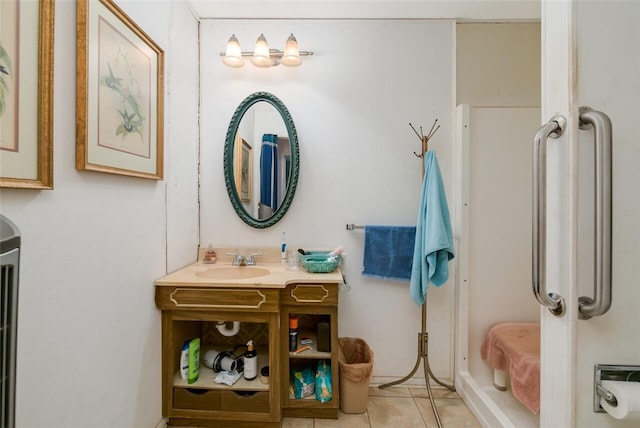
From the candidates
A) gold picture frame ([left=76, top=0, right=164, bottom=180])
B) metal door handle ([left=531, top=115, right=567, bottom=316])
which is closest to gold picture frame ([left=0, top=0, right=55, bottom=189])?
gold picture frame ([left=76, top=0, right=164, bottom=180])

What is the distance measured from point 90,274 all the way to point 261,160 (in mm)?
1165

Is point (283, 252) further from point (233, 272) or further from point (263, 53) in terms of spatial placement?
point (263, 53)

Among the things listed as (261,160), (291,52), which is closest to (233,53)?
(291,52)

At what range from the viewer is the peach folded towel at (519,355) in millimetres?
1366

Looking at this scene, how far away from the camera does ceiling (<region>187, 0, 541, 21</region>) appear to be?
1.75 meters

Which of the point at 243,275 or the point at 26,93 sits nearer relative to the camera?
the point at 26,93

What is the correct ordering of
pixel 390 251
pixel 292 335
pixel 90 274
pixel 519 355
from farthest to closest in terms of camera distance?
pixel 390 251 → pixel 292 335 → pixel 519 355 → pixel 90 274

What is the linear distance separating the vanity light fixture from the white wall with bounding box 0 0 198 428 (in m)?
0.33

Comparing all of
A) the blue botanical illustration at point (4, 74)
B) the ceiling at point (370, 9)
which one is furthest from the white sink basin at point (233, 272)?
the ceiling at point (370, 9)

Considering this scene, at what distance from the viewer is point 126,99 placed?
Answer: 1.19 meters

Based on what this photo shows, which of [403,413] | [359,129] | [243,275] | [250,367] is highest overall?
[359,129]

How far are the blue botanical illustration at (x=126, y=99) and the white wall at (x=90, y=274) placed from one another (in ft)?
0.53

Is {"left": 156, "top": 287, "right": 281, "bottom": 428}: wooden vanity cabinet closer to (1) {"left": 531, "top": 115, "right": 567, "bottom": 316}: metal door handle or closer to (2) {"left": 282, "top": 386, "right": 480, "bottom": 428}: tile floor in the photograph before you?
(2) {"left": 282, "top": 386, "right": 480, "bottom": 428}: tile floor

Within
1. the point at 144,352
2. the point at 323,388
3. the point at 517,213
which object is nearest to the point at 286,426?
the point at 323,388
